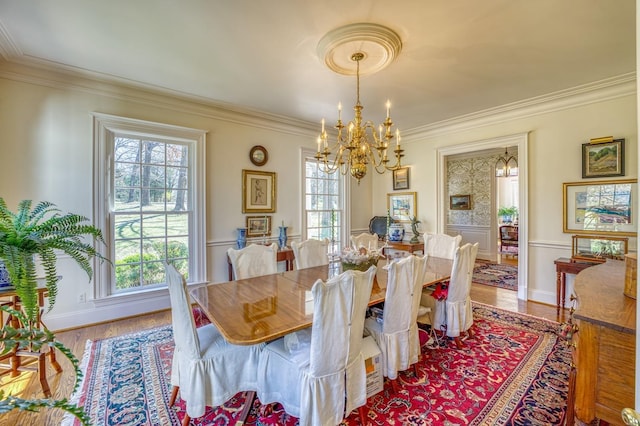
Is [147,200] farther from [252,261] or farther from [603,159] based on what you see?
[603,159]

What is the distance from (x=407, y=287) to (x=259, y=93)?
292 cm

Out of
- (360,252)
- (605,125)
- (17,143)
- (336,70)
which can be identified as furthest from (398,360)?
(17,143)

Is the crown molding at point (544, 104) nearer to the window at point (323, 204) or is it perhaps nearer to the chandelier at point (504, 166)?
the window at point (323, 204)

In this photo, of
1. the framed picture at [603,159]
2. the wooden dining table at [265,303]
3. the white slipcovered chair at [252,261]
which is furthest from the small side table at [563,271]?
the white slipcovered chair at [252,261]

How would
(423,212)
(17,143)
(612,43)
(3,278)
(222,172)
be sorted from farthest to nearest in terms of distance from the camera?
(423,212) → (222,172) → (17,143) → (612,43) → (3,278)

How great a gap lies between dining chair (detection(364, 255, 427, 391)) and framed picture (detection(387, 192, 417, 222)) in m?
3.39

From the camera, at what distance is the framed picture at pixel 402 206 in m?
5.30

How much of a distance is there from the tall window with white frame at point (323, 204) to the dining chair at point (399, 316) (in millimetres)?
2969

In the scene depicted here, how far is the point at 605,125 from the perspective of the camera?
3.35m

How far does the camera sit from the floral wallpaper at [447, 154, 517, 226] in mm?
6742

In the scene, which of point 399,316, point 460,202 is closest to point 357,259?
point 399,316

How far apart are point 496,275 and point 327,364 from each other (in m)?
5.10

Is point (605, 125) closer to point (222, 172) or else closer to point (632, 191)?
point (632, 191)

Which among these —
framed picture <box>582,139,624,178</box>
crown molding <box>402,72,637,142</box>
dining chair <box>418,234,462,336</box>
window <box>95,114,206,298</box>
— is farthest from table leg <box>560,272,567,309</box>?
window <box>95,114,206,298</box>
